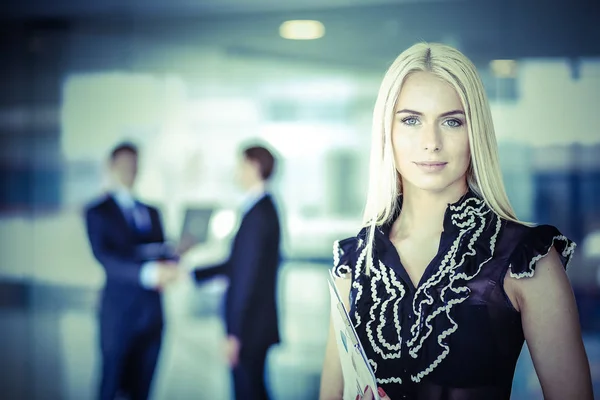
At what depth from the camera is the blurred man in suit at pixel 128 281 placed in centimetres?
396

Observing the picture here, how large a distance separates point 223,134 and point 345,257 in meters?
2.07

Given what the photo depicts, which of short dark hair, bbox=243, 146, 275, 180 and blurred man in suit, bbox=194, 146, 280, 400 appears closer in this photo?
blurred man in suit, bbox=194, 146, 280, 400

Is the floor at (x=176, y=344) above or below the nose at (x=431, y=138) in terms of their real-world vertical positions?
below

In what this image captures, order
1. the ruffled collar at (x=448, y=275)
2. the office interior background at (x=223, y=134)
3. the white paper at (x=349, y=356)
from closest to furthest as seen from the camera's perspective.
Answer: the white paper at (x=349, y=356) < the ruffled collar at (x=448, y=275) < the office interior background at (x=223, y=134)

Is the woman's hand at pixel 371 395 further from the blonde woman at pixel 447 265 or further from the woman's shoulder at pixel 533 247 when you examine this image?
the woman's shoulder at pixel 533 247

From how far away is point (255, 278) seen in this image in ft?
12.2

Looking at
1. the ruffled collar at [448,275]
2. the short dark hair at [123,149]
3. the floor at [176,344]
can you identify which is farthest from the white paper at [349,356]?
the short dark hair at [123,149]

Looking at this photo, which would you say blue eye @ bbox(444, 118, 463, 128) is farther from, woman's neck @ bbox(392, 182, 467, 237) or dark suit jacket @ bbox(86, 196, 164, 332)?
dark suit jacket @ bbox(86, 196, 164, 332)

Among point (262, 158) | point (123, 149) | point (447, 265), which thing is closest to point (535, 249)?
point (447, 265)

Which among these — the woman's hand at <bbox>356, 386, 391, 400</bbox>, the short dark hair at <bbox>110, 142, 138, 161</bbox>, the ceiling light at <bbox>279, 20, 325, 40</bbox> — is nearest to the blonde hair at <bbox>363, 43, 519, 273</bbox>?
the woman's hand at <bbox>356, 386, 391, 400</bbox>

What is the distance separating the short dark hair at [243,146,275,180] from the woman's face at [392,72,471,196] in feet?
6.44

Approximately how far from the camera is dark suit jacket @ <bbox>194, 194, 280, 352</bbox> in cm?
369

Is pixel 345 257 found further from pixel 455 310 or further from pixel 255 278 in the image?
pixel 255 278

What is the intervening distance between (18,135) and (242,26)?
167 cm
